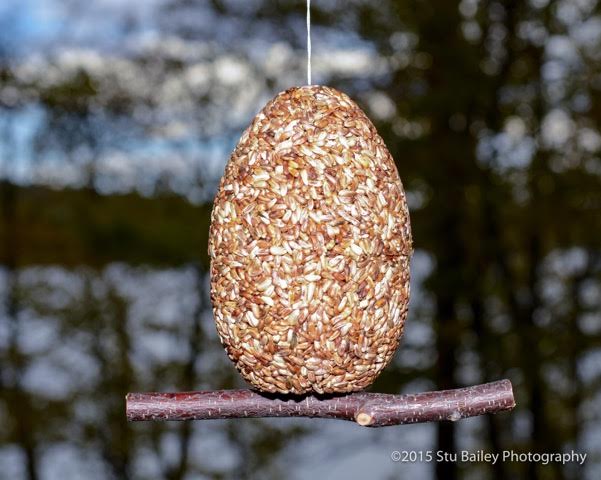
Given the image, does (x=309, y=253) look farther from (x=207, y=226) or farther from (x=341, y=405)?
(x=207, y=226)

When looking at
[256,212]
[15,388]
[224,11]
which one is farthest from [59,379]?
[256,212]

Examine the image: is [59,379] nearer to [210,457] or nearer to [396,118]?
[210,457]

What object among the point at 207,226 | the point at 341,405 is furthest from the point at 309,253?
the point at 207,226

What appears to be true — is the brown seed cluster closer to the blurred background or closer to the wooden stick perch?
the wooden stick perch

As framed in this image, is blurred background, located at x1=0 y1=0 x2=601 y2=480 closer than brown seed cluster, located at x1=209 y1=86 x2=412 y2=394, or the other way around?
brown seed cluster, located at x1=209 y1=86 x2=412 y2=394

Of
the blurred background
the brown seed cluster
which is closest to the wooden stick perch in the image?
the brown seed cluster

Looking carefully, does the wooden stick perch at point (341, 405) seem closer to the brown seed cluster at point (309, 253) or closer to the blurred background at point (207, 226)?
the brown seed cluster at point (309, 253)

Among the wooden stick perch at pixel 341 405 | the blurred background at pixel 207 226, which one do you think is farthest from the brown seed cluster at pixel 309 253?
the blurred background at pixel 207 226
